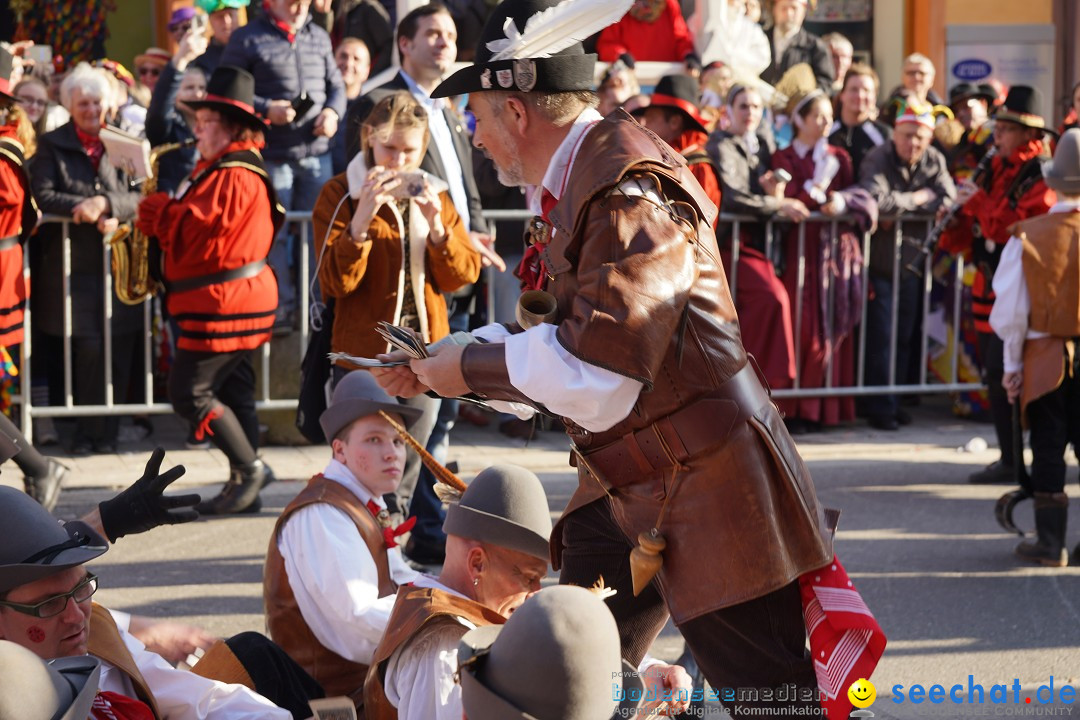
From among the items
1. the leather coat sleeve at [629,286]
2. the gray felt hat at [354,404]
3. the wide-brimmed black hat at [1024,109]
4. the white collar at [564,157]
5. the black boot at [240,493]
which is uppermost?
the wide-brimmed black hat at [1024,109]

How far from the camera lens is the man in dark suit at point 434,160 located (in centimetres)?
603

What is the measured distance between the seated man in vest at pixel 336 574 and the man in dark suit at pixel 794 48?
768cm

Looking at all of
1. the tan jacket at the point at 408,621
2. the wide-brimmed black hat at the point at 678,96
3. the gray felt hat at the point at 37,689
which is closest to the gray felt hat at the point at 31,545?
the gray felt hat at the point at 37,689

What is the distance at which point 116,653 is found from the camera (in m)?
2.89

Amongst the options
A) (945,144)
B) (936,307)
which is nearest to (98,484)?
(936,307)

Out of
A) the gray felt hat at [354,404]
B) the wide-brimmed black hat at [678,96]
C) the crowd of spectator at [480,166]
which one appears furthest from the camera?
the crowd of spectator at [480,166]

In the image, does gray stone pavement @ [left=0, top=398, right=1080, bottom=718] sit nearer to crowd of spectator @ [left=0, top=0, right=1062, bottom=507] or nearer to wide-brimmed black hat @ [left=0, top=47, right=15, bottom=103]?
crowd of spectator @ [left=0, top=0, right=1062, bottom=507]

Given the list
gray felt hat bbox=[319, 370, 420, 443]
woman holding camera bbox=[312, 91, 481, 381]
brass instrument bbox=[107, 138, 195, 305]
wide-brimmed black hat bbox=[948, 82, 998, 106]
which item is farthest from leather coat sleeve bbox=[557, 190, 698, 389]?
wide-brimmed black hat bbox=[948, 82, 998, 106]

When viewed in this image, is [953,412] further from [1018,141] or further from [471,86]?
[471,86]

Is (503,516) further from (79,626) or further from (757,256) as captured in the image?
(757,256)

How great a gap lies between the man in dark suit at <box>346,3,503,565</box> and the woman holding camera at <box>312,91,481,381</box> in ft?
0.98

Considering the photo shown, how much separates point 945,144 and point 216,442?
5.95m

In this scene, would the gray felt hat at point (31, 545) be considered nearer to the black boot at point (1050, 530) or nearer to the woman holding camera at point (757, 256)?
the black boot at point (1050, 530)

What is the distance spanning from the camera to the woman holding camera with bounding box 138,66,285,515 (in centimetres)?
654
